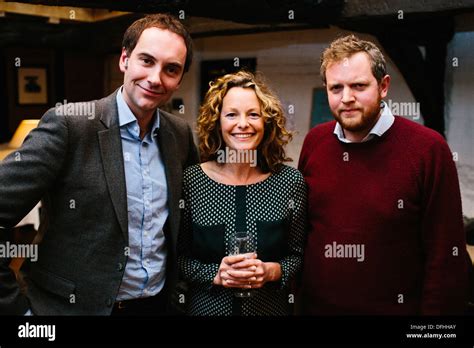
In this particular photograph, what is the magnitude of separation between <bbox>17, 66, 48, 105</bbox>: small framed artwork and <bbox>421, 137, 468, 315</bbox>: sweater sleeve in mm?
4891

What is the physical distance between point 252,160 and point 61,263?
0.71m

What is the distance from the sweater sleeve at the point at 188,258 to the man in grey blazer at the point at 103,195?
8 cm

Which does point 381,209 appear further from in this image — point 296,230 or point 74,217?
point 74,217

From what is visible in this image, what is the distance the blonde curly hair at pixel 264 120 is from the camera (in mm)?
1814

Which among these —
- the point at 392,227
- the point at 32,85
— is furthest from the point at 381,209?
the point at 32,85

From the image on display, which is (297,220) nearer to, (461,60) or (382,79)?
(382,79)

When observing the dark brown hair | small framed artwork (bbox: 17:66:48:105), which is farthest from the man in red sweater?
small framed artwork (bbox: 17:66:48:105)

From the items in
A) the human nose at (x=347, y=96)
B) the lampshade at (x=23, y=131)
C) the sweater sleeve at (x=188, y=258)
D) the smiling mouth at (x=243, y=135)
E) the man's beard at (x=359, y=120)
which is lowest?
the sweater sleeve at (x=188, y=258)

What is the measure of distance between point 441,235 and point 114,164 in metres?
1.05

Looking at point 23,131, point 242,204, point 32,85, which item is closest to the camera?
point 242,204

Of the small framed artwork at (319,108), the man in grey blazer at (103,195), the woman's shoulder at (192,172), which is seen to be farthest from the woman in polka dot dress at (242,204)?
the small framed artwork at (319,108)

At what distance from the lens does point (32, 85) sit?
567cm

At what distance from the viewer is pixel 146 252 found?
65.0 inches

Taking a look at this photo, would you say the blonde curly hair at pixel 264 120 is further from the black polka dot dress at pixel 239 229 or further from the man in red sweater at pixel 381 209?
the man in red sweater at pixel 381 209
